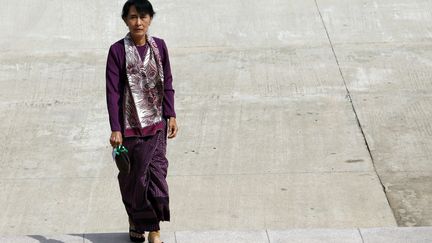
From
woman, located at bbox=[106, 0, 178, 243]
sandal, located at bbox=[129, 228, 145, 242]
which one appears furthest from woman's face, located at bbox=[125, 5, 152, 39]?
sandal, located at bbox=[129, 228, 145, 242]

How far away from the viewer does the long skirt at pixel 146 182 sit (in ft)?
19.1

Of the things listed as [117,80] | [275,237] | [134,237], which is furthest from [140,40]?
[275,237]

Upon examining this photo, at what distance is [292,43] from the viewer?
10562mm

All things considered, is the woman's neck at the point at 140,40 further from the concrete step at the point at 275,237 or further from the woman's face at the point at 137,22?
the concrete step at the point at 275,237

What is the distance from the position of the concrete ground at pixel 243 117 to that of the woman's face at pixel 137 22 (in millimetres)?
1245

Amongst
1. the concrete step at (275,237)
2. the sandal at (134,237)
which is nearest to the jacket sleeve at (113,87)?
the sandal at (134,237)

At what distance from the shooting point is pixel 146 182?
19.1 feet

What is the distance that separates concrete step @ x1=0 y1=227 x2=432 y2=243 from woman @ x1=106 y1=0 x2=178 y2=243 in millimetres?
220

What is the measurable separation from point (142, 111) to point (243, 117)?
320cm

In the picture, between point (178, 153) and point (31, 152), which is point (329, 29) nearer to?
point (178, 153)

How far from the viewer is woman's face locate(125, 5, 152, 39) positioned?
563 cm

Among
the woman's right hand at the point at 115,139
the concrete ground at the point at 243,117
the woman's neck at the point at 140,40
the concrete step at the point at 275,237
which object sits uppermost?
the woman's neck at the point at 140,40

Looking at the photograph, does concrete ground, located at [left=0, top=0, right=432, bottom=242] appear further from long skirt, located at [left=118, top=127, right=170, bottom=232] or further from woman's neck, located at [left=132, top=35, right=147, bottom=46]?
woman's neck, located at [left=132, top=35, right=147, bottom=46]

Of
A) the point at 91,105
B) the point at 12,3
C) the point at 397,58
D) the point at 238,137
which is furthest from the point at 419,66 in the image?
the point at 12,3
